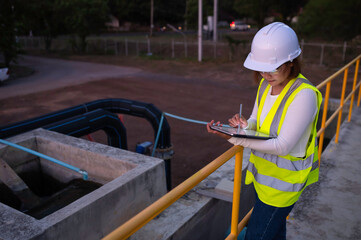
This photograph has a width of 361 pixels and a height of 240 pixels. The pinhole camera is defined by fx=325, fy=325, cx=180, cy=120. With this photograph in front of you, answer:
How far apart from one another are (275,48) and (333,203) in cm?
235

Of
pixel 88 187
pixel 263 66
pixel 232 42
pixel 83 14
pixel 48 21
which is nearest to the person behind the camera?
pixel 263 66

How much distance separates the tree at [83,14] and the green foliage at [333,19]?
14.8m

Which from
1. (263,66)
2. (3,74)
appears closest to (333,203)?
(263,66)

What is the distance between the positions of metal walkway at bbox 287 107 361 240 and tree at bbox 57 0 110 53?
76.7 ft

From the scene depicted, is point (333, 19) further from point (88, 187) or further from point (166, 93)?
point (88, 187)

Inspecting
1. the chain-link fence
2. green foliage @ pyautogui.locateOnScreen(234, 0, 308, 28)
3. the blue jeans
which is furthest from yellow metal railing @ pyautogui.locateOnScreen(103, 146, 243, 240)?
green foliage @ pyautogui.locateOnScreen(234, 0, 308, 28)

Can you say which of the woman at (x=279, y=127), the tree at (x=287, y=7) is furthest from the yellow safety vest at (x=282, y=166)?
the tree at (x=287, y=7)

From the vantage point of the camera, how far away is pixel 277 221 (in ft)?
6.37

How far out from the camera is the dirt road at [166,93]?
304 inches

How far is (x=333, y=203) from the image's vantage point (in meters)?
3.40

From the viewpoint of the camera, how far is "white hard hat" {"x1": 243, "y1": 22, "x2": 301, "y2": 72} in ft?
5.71

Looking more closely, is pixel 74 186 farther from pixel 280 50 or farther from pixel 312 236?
pixel 280 50

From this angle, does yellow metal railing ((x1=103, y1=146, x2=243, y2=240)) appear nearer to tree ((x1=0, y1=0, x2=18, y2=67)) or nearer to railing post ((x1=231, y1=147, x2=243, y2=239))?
railing post ((x1=231, y1=147, x2=243, y2=239))

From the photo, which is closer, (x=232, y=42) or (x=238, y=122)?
(x=238, y=122)
